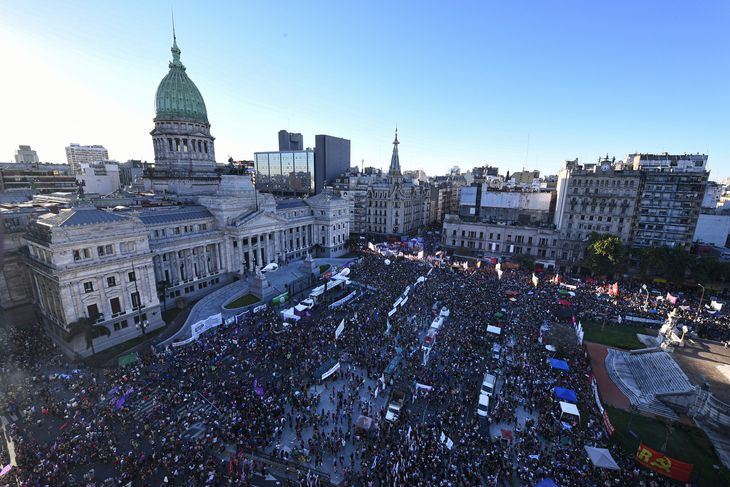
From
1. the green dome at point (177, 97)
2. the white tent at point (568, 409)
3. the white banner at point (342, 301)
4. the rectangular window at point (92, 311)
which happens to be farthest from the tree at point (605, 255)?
the green dome at point (177, 97)

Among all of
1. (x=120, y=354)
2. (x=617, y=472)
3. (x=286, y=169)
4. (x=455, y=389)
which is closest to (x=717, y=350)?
(x=617, y=472)

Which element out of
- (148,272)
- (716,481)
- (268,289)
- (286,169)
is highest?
(286,169)

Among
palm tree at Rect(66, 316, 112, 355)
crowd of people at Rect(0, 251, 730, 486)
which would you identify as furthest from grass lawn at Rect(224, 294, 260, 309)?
palm tree at Rect(66, 316, 112, 355)

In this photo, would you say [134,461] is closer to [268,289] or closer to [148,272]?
[148,272]

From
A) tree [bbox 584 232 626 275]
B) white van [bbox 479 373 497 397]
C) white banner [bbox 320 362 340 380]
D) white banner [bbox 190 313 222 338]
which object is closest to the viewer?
white van [bbox 479 373 497 397]

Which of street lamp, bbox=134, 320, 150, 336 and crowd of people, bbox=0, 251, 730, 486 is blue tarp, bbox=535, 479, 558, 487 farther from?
street lamp, bbox=134, 320, 150, 336

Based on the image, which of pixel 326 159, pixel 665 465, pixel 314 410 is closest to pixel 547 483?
pixel 665 465
